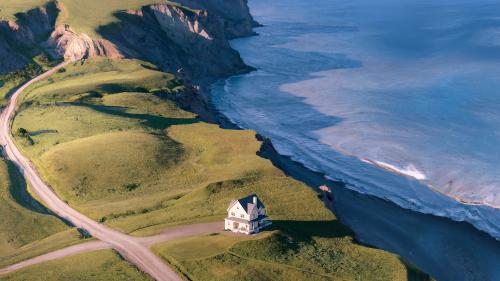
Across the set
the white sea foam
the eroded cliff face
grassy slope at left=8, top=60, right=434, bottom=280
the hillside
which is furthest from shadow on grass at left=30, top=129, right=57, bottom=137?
the white sea foam

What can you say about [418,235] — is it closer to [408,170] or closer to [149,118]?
[408,170]

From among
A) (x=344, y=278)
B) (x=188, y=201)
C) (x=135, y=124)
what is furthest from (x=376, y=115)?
(x=344, y=278)

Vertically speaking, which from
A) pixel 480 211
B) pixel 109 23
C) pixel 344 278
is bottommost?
pixel 480 211

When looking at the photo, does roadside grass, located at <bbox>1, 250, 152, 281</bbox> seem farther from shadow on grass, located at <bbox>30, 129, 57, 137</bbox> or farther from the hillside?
shadow on grass, located at <bbox>30, 129, 57, 137</bbox>

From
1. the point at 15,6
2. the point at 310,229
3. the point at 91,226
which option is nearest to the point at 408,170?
the point at 310,229

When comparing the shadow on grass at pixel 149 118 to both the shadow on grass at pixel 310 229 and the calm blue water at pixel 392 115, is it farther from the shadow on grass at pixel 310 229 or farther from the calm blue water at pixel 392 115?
the shadow on grass at pixel 310 229

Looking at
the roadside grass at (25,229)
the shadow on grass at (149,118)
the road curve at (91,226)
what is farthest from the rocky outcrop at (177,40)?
the roadside grass at (25,229)

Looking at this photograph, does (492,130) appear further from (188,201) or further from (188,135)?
(188,201)
